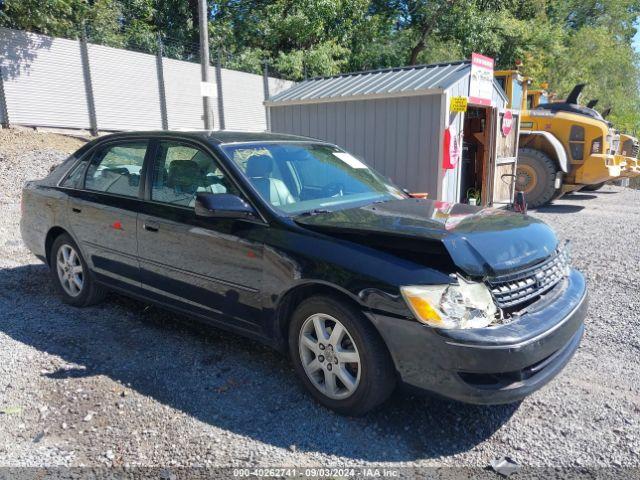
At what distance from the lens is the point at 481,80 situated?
837cm

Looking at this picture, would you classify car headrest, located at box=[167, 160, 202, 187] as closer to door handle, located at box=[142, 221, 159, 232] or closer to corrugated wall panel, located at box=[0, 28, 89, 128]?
door handle, located at box=[142, 221, 159, 232]

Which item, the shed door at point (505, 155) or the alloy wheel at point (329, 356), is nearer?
the alloy wheel at point (329, 356)

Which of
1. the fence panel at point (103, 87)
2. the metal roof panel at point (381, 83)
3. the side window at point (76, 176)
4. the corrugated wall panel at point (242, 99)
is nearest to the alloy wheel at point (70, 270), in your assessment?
the side window at point (76, 176)

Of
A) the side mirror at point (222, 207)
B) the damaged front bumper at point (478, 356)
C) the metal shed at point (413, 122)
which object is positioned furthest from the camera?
the metal shed at point (413, 122)

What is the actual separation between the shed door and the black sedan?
551cm

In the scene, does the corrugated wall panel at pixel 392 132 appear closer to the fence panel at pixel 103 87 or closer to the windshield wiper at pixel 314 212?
the windshield wiper at pixel 314 212

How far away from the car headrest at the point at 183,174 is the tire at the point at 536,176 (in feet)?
29.2

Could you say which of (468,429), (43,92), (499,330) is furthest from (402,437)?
(43,92)

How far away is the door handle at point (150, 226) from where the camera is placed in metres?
3.91

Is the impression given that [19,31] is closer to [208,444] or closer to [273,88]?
[273,88]

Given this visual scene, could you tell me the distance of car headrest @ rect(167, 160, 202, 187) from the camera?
3.85 meters

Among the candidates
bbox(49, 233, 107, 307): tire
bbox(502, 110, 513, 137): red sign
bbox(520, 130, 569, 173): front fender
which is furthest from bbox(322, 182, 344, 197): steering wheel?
bbox(520, 130, 569, 173): front fender

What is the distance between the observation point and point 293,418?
3084 mm

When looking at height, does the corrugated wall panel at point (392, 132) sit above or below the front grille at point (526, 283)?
above
